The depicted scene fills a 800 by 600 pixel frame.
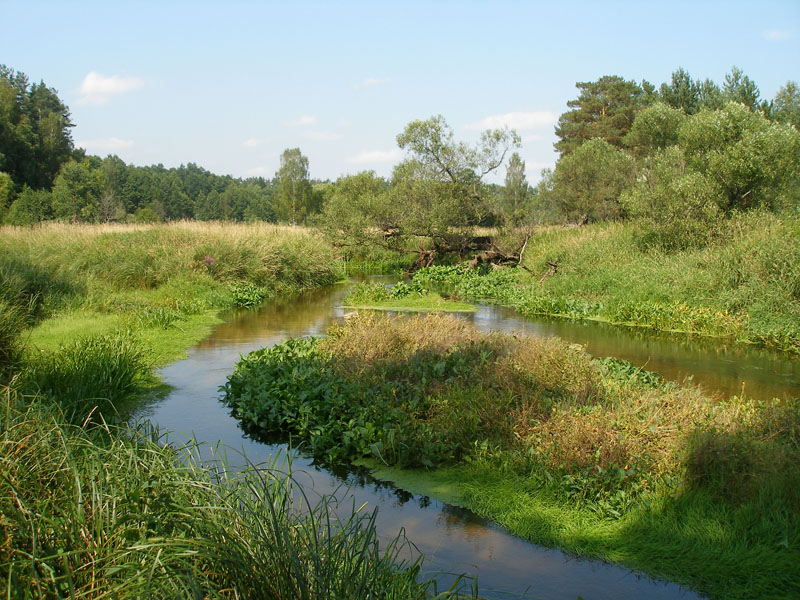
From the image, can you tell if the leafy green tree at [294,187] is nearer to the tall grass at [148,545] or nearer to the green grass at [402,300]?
the green grass at [402,300]

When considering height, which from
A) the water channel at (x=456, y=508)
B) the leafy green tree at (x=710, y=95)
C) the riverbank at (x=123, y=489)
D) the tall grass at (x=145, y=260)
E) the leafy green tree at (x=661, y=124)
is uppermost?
the leafy green tree at (x=710, y=95)

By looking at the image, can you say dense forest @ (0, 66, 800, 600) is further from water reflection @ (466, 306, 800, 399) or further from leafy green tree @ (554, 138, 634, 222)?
leafy green tree @ (554, 138, 634, 222)

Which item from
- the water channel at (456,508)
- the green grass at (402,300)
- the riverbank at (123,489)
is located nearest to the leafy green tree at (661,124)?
the green grass at (402,300)

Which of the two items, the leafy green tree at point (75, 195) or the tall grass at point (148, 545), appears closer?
the tall grass at point (148, 545)

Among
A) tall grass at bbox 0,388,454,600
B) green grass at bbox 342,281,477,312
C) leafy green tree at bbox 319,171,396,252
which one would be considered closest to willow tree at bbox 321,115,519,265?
leafy green tree at bbox 319,171,396,252

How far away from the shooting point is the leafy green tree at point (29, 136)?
47.5m

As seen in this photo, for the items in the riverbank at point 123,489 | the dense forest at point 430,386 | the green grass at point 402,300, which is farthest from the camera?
the green grass at point 402,300

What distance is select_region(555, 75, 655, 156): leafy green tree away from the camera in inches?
1607

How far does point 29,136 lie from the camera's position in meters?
49.8

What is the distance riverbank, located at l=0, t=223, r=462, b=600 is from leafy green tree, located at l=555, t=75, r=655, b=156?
108 ft

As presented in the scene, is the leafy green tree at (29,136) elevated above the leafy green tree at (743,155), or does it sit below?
above

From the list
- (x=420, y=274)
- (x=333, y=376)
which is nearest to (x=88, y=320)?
(x=333, y=376)

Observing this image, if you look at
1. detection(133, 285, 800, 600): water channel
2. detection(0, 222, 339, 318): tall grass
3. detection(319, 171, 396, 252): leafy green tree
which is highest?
detection(319, 171, 396, 252): leafy green tree

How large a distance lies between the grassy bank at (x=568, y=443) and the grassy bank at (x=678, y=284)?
5.59 metres
